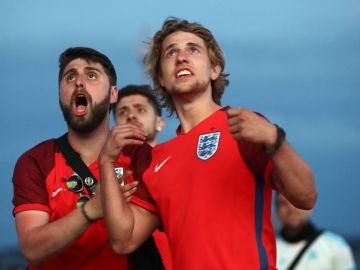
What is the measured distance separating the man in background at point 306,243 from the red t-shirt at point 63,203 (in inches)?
44.4

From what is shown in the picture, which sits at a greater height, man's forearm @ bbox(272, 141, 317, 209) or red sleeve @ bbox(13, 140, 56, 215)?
red sleeve @ bbox(13, 140, 56, 215)

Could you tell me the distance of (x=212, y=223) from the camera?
6129 mm

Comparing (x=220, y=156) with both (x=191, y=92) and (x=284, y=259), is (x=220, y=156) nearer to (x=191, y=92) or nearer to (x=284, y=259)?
(x=191, y=92)

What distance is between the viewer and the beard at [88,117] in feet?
23.7

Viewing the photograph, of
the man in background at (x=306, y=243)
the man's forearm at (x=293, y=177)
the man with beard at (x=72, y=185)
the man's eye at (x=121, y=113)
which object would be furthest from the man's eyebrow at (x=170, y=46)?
the man's eye at (x=121, y=113)

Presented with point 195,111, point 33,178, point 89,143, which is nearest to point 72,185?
point 33,178

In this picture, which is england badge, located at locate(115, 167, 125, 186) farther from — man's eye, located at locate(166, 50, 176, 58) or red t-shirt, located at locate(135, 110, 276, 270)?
man's eye, located at locate(166, 50, 176, 58)

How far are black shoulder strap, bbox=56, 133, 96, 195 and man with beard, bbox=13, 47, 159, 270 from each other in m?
0.03

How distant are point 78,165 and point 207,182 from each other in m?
1.33

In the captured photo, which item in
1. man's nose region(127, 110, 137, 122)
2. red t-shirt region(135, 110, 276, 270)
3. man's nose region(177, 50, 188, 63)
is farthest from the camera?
man's nose region(127, 110, 137, 122)

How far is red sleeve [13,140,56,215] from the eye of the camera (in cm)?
701

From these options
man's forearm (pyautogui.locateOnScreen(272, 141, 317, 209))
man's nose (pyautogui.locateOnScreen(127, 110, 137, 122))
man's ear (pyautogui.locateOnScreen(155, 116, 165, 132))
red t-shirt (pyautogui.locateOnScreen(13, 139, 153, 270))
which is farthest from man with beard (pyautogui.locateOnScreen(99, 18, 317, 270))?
man's ear (pyautogui.locateOnScreen(155, 116, 165, 132))

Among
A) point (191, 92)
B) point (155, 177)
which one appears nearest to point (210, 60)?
point (191, 92)

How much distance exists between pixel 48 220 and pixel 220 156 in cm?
145
